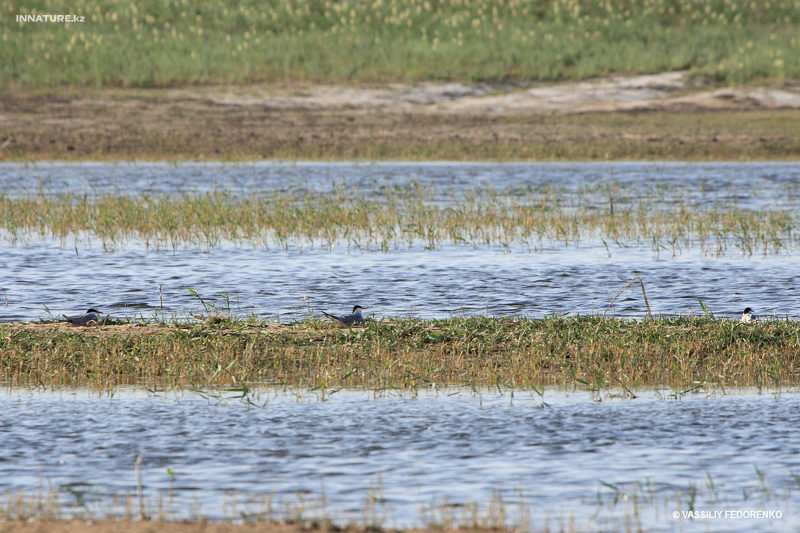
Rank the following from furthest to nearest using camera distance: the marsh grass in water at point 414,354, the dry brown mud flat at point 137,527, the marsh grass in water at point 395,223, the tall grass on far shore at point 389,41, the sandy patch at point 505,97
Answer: the tall grass on far shore at point 389,41 < the sandy patch at point 505,97 < the marsh grass in water at point 395,223 < the marsh grass in water at point 414,354 < the dry brown mud flat at point 137,527

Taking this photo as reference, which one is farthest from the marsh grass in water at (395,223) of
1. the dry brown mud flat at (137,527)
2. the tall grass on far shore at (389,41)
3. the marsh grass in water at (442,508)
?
the tall grass on far shore at (389,41)

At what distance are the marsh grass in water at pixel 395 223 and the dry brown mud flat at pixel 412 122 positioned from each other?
30.9 ft

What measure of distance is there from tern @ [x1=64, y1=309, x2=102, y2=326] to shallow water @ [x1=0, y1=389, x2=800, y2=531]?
175 centimetres

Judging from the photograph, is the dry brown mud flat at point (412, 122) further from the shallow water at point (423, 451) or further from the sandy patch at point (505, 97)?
the shallow water at point (423, 451)

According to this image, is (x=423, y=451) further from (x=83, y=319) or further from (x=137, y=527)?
(x=83, y=319)

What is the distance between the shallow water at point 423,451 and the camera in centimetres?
673

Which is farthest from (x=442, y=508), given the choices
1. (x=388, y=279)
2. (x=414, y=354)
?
(x=388, y=279)

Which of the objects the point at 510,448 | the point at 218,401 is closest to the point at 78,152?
the point at 218,401

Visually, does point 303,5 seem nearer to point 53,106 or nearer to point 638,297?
point 53,106

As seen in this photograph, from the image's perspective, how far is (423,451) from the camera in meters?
7.72

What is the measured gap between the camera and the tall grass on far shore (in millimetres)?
39469

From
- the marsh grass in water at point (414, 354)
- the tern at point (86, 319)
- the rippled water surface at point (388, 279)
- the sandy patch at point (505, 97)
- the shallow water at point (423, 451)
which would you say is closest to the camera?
the shallow water at point (423, 451)

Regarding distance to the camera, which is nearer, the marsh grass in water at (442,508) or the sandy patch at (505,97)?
the marsh grass in water at (442,508)

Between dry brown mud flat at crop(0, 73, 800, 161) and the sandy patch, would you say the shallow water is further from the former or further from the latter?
the sandy patch
